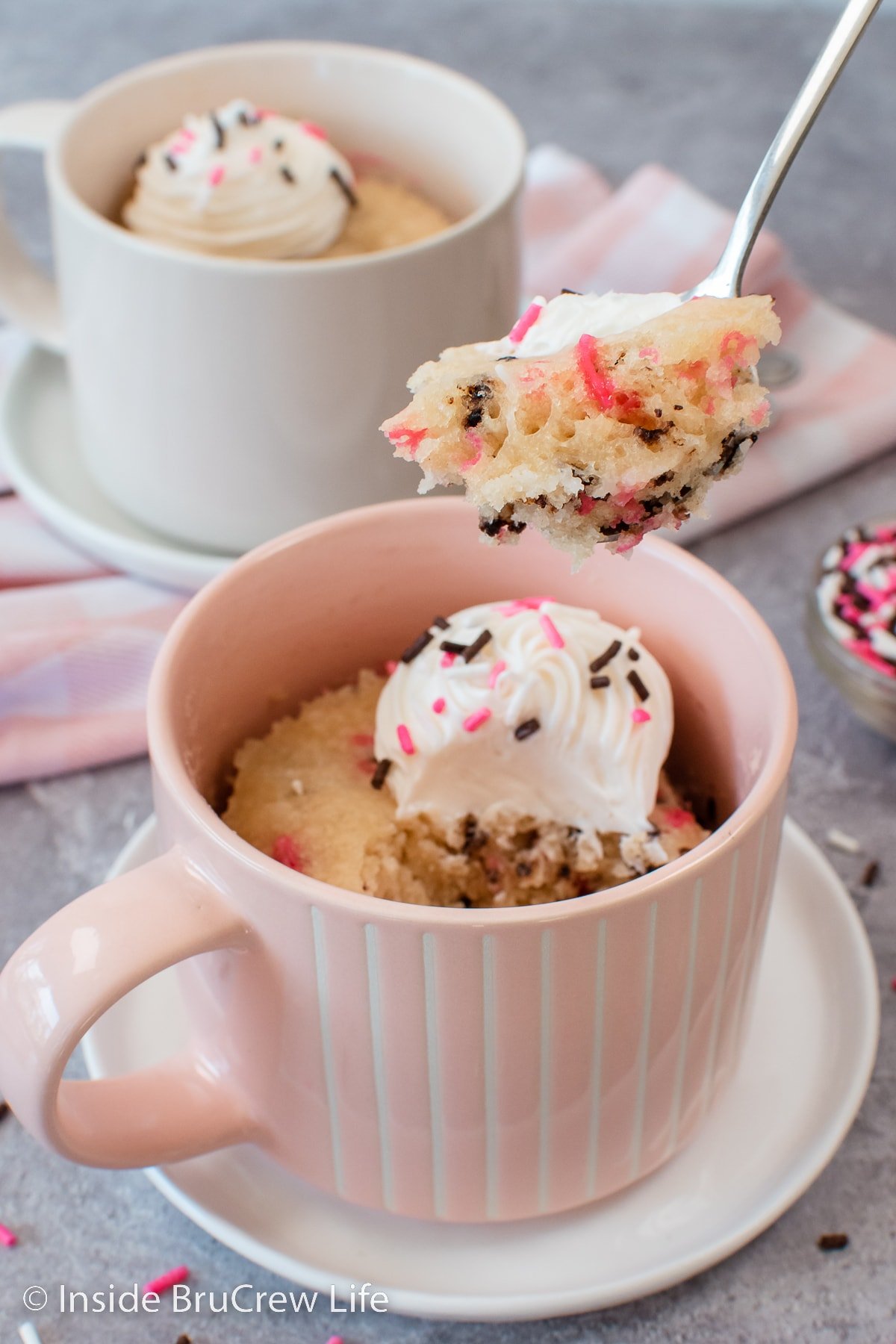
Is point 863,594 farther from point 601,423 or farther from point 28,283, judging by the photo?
point 28,283

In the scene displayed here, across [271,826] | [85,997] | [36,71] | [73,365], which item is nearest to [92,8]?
[36,71]

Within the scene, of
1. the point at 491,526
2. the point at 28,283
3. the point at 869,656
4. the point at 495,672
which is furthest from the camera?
the point at 28,283

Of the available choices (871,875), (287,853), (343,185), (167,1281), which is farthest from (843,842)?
(343,185)

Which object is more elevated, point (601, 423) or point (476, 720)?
point (601, 423)

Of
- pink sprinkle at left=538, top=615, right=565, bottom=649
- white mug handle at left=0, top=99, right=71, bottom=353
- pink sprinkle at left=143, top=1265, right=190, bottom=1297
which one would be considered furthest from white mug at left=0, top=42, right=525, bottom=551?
pink sprinkle at left=143, top=1265, right=190, bottom=1297

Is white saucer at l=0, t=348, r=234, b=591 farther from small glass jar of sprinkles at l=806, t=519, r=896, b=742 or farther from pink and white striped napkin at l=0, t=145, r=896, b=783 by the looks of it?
small glass jar of sprinkles at l=806, t=519, r=896, b=742

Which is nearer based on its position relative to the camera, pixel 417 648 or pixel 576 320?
pixel 576 320

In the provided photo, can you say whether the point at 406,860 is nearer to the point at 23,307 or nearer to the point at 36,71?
the point at 23,307
